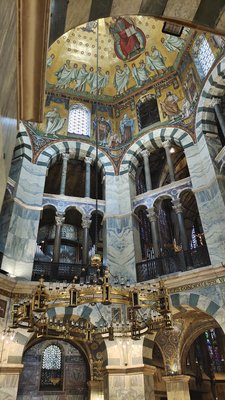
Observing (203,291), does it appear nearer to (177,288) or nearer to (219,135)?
(177,288)

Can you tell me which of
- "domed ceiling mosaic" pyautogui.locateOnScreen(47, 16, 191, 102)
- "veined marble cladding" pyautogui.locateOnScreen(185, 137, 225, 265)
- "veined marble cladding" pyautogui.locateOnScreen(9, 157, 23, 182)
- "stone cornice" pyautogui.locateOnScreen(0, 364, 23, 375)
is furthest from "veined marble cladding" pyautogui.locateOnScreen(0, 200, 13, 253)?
"domed ceiling mosaic" pyautogui.locateOnScreen(47, 16, 191, 102)

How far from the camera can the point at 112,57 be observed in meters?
16.8

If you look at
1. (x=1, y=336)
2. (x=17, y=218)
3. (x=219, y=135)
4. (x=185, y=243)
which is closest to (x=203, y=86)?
(x=219, y=135)

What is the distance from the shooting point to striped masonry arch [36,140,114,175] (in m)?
14.4

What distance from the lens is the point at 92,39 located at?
1658 cm

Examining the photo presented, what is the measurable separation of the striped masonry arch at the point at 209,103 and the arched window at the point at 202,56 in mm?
596

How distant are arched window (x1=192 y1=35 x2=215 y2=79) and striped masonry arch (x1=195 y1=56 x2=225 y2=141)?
0.60 meters

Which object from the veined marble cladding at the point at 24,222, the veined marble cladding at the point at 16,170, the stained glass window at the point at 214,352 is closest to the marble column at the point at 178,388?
the veined marble cladding at the point at 24,222

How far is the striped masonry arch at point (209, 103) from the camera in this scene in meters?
12.6

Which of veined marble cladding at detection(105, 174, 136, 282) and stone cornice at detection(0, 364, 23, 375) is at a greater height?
veined marble cladding at detection(105, 174, 136, 282)

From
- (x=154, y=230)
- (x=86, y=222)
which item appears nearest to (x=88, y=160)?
(x=86, y=222)

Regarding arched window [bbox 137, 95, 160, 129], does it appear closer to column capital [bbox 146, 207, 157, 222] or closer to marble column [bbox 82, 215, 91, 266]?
column capital [bbox 146, 207, 157, 222]

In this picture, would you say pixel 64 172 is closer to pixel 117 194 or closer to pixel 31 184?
pixel 31 184

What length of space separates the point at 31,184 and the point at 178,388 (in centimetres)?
1007
